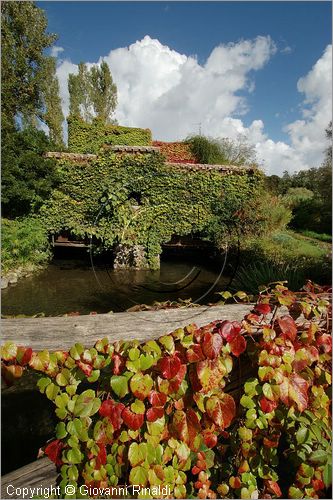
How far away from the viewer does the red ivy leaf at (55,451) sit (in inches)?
59.6

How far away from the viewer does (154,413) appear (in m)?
1.43

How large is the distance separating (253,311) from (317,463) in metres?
0.88

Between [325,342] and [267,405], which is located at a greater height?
[325,342]

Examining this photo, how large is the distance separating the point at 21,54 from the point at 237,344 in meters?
22.0

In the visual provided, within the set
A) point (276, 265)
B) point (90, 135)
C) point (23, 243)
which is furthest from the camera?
point (90, 135)

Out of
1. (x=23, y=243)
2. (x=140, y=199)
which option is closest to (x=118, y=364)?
(x=23, y=243)

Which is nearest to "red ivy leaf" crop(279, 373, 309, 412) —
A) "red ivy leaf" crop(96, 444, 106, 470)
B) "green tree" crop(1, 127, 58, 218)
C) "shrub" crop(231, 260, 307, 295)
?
"red ivy leaf" crop(96, 444, 106, 470)

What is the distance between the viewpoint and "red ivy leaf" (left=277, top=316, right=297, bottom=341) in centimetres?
156

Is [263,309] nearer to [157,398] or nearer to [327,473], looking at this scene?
[157,398]

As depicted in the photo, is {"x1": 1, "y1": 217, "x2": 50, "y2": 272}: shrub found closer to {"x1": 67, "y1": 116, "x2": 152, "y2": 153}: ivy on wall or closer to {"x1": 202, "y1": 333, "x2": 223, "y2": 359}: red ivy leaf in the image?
{"x1": 67, "y1": 116, "x2": 152, "y2": 153}: ivy on wall

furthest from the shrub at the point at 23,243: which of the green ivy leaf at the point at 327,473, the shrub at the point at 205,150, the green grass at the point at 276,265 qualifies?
the shrub at the point at 205,150

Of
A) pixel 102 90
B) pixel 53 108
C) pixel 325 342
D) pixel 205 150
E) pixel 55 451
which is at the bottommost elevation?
pixel 55 451

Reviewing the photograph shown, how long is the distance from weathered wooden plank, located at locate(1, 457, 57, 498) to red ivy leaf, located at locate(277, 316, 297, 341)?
5.20ft

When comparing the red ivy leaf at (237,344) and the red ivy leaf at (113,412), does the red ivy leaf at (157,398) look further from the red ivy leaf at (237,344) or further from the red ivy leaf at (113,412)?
the red ivy leaf at (237,344)
